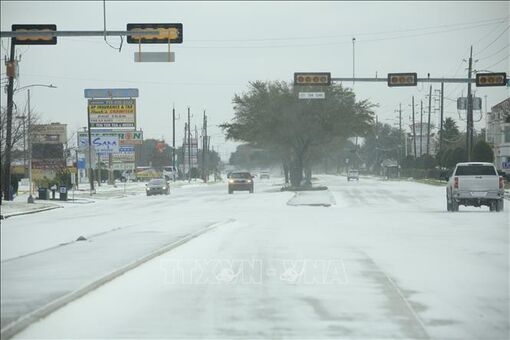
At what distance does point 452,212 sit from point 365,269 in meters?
21.1

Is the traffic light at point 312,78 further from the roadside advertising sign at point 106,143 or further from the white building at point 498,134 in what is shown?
the white building at point 498,134

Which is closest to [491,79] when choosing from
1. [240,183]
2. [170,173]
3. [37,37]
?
[37,37]

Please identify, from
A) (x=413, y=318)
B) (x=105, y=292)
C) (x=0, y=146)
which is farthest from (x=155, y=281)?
(x=0, y=146)

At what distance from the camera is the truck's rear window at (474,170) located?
116ft

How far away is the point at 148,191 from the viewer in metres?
68.6

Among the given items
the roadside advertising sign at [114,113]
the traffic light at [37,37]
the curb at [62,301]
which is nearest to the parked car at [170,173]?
the roadside advertising sign at [114,113]

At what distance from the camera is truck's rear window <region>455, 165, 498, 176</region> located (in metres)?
35.3

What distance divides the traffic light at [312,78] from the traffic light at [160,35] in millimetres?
14214

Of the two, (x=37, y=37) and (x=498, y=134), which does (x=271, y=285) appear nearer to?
(x=37, y=37)

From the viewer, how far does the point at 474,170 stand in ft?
117

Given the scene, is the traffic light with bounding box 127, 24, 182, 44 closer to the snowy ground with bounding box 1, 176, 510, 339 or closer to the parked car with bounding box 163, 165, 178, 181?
the snowy ground with bounding box 1, 176, 510, 339

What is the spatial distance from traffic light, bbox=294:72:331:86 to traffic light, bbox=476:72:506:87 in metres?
6.76

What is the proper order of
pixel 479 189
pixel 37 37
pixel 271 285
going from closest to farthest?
pixel 271 285 → pixel 37 37 → pixel 479 189

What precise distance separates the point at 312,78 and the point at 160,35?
49.3ft
